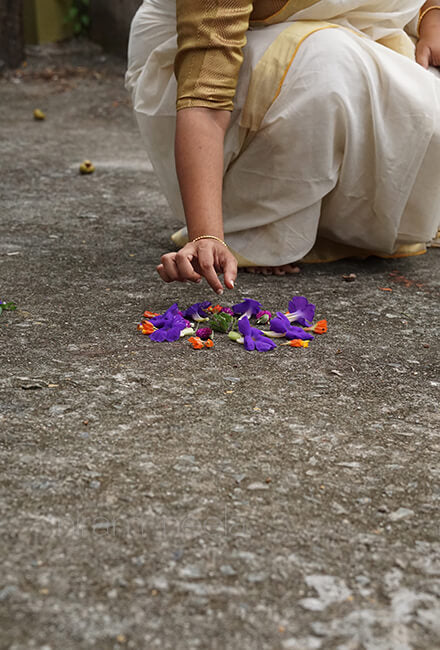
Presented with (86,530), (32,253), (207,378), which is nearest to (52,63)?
(32,253)

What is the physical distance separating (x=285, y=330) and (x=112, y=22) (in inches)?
228

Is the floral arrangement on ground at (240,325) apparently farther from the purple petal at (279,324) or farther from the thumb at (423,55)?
A: the thumb at (423,55)

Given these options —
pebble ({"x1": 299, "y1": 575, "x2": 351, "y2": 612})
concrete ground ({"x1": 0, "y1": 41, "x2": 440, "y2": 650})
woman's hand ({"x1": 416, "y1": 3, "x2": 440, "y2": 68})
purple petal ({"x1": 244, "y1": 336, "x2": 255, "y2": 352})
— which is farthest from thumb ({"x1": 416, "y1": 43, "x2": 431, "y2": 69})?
pebble ({"x1": 299, "y1": 575, "x2": 351, "y2": 612})

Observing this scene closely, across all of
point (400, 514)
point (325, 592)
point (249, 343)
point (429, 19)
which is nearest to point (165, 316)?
point (249, 343)

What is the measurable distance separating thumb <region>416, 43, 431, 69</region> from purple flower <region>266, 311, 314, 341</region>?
43.0 inches

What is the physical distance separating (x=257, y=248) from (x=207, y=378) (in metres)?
0.79

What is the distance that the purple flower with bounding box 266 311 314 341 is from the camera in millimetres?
1824

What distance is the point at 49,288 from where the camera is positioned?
213cm

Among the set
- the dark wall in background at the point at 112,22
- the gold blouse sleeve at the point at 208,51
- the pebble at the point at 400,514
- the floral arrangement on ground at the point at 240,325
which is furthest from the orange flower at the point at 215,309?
the dark wall in background at the point at 112,22

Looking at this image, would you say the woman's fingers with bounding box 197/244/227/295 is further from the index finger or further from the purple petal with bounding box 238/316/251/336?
the purple petal with bounding box 238/316/251/336

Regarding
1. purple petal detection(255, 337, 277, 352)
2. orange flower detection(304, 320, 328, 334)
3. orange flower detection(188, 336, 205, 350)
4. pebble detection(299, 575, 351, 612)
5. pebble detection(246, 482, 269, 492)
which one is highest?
pebble detection(299, 575, 351, 612)

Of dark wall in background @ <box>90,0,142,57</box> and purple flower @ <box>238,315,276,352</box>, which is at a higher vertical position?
dark wall in background @ <box>90,0,142,57</box>

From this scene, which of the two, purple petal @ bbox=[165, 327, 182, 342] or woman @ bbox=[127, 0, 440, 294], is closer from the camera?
purple petal @ bbox=[165, 327, 182, 342]

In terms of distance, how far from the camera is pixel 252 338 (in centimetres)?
180
